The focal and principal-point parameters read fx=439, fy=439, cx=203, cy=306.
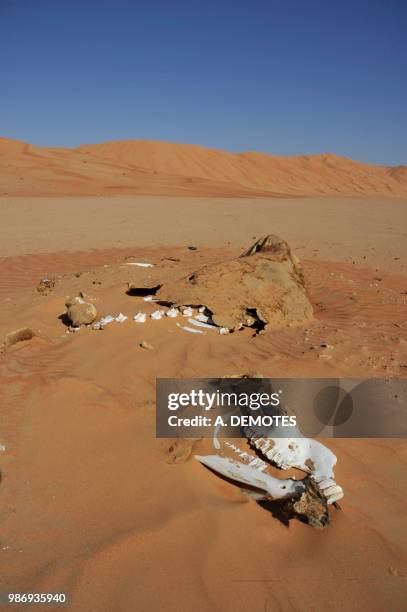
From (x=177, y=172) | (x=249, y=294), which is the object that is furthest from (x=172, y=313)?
(x=177, y=172)

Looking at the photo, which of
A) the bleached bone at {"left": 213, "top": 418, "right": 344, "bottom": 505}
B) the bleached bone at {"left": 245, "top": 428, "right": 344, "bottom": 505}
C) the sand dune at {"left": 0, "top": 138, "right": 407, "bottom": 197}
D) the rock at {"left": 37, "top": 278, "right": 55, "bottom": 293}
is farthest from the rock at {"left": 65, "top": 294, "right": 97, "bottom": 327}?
the sand dune at {"left": 0, "top": 138, "right": 407, "bottom": 197}

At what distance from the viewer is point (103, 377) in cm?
337

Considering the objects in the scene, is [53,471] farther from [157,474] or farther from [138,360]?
[138,360]

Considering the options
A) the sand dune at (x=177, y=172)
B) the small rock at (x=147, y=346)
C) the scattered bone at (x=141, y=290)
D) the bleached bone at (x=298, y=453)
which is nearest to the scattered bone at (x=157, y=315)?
the small rock at (x=147, y=346)

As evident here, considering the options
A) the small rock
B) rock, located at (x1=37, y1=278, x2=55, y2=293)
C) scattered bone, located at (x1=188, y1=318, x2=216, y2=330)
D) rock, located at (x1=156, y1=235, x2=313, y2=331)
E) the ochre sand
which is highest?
rock, located at (x1=156, y1=235, x2=313, y2=331)

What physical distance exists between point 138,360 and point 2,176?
2203 centimetres

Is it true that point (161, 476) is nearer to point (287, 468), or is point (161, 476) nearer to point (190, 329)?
point (287, 468)

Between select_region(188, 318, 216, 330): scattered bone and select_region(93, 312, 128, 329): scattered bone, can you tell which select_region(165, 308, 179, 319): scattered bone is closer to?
select_region(188, 318, 216, 330): scattered bone

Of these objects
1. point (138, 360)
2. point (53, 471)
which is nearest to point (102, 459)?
point (53, 471)

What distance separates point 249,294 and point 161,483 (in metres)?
2.31

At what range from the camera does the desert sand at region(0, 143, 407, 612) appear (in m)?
1.78

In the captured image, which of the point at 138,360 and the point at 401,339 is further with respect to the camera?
the point at 401,339

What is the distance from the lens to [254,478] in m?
2.31

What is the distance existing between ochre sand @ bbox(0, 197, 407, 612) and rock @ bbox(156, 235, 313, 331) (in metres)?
0.22
